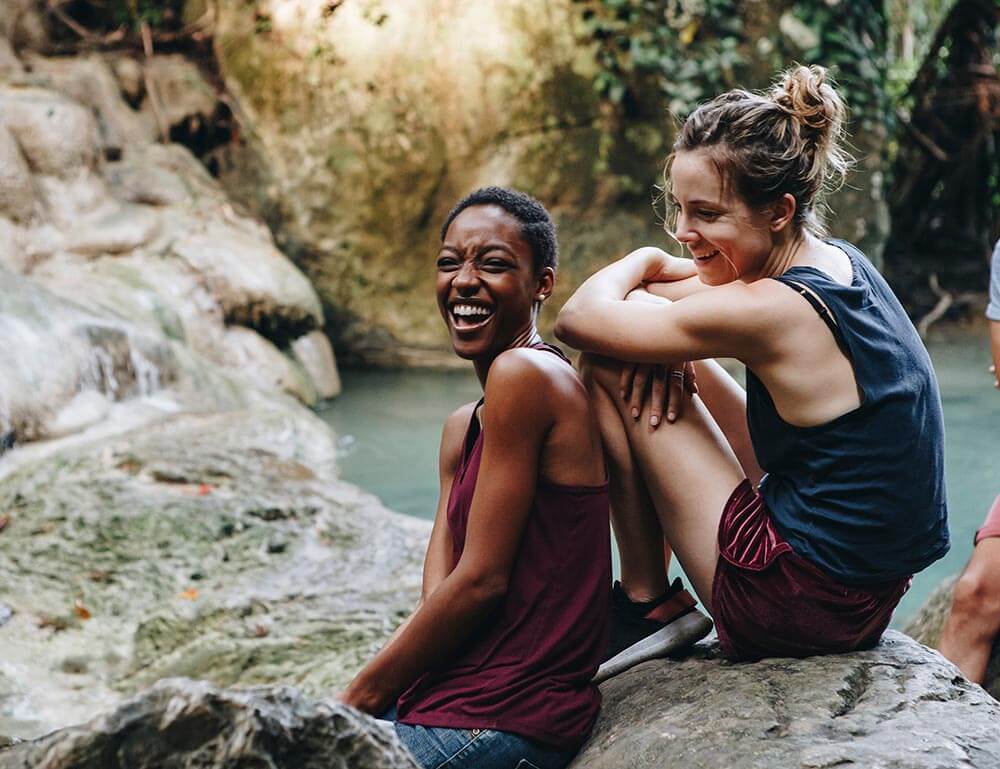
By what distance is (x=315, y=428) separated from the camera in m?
6.02

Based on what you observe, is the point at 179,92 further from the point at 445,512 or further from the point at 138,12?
the point at 445,512

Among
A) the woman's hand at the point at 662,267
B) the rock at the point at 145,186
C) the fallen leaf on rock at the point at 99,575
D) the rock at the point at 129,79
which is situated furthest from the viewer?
the rock at the point at 129,79

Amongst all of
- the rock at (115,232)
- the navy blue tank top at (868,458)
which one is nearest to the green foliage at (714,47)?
the rock at (115,232)

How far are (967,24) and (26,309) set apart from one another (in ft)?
29.9

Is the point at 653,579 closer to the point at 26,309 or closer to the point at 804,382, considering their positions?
the point at 804,382

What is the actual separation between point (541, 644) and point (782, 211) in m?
0.88

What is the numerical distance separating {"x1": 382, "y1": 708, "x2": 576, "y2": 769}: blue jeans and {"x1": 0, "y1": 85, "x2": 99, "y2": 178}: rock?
263 inches

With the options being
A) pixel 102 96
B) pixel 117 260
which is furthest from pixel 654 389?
pixel 102 96

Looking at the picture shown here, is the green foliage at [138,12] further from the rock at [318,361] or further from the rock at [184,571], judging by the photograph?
the rock at [184,571]

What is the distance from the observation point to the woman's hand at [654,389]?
207 centimetres

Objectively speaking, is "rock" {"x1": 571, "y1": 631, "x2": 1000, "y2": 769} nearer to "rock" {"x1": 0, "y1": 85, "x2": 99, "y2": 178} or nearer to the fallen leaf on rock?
the fallen leaf on rock

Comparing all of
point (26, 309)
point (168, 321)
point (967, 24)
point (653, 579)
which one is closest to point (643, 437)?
point (653, 579)

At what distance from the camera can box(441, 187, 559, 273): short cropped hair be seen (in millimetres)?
2004

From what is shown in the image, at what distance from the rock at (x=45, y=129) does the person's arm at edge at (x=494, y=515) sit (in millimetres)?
6573
